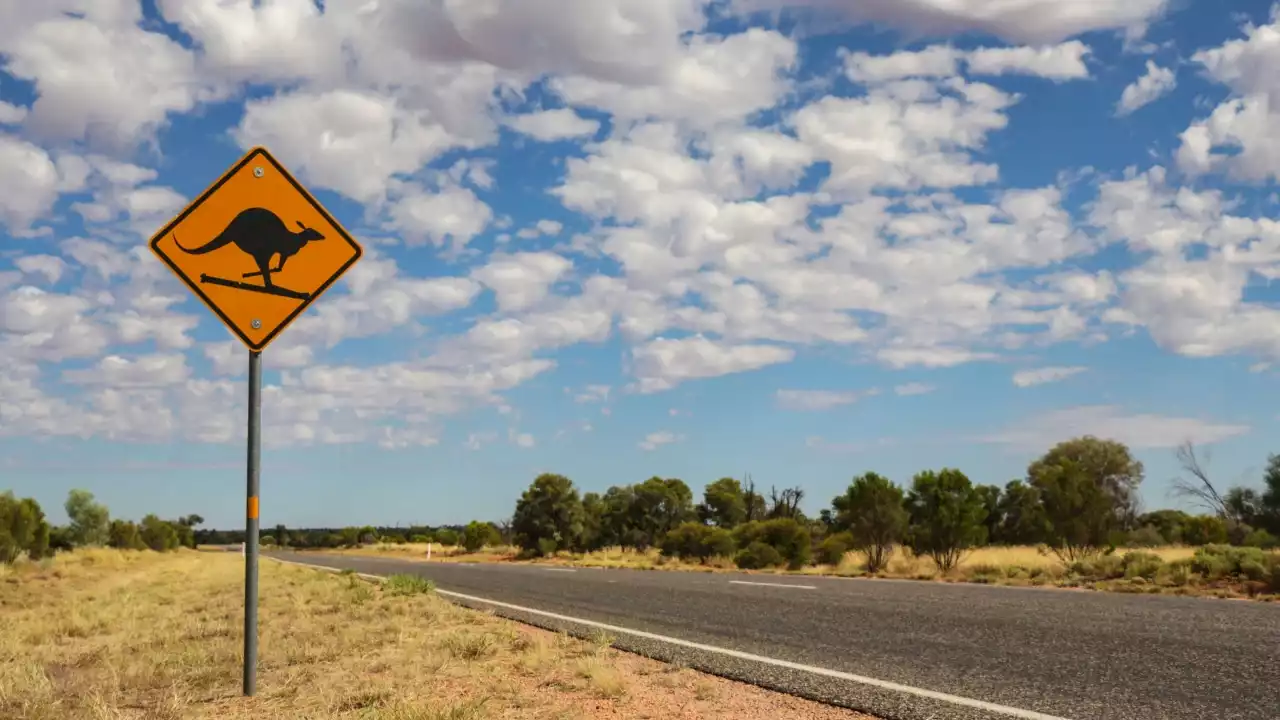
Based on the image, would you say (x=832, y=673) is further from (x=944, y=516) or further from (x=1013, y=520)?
(x=1013, y=520)

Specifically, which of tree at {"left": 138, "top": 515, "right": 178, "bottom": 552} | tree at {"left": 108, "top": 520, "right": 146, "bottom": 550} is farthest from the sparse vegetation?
tree at {"left": 138, "top": 515, "right": 178, "bottom": 552}

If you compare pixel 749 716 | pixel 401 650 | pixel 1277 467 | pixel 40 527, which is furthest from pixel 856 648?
pixel 40 527

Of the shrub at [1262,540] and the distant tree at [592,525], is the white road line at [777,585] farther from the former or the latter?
the distant tree at [592,525]

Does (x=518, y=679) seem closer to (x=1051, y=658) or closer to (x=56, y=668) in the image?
(x=1051, y=658)

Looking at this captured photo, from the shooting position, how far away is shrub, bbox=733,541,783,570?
29.2 m

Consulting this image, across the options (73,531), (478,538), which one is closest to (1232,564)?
(478,538)

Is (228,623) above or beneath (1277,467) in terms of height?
beneath

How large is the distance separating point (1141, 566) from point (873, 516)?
9459 millimetres

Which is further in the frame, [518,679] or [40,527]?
[40,527]

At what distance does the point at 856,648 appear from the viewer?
7.98m

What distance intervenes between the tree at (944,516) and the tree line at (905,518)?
27 millimetres

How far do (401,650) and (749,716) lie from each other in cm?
358

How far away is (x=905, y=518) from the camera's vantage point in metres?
25.0

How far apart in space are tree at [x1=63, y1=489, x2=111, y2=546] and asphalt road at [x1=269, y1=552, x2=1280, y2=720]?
71985mm
